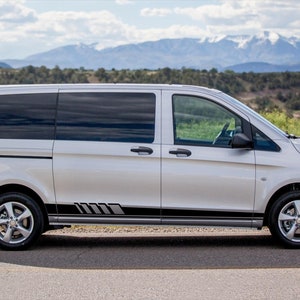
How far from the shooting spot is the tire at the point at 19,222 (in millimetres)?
8648

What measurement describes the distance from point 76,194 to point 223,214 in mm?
1686

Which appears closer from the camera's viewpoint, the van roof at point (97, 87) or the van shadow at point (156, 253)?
the van shadow at point (156, 253)

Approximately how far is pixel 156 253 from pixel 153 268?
31.3 inches

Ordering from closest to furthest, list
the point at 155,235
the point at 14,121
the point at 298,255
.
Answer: the point at 298,255, the point at 14,121, the point at 155,235

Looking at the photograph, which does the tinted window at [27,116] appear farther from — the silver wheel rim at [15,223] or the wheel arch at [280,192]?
the wheel arch at [280,192]

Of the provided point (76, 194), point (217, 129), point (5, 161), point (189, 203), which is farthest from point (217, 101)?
point (5, 161)

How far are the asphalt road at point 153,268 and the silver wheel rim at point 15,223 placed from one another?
0.19 metres

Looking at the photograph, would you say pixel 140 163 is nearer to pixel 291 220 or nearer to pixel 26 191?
pixel 26 191

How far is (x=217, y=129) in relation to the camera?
351 inches

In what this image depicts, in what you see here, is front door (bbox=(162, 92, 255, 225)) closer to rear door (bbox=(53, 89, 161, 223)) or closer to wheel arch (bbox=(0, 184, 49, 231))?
rear door (bbox=(53, 89, 161, 223))

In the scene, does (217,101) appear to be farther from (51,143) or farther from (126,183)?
(51,143)

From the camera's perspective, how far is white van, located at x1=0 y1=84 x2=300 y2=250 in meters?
8.52

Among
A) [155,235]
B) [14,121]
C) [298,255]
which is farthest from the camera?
[155,235]

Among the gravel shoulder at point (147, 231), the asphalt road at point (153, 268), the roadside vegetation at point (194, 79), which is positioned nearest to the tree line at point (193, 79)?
the roadside vegetation at point (194, 79)
